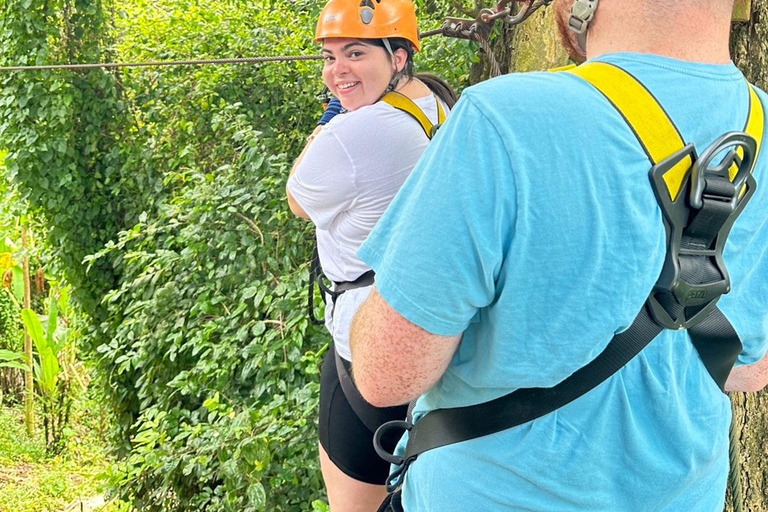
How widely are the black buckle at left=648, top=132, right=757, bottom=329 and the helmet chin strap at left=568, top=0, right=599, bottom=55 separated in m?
0.18

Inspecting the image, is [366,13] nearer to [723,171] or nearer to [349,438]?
[349,438]

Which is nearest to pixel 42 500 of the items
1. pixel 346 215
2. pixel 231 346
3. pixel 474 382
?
pixel 231 346

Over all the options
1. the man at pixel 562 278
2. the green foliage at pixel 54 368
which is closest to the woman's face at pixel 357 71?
the man at pixel 562 278

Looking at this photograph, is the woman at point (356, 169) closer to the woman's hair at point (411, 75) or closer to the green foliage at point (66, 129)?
the woman's hair at point (411, 75)

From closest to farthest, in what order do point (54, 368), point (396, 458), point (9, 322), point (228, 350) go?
1. point (396, 458)
2. point (228, 350)
3. point (54, 368)
4. point (9, 322)

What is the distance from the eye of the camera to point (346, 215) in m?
1.57

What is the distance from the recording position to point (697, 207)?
82 centimetres

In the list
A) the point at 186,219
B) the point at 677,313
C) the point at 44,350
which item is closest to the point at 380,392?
the point at 677,313

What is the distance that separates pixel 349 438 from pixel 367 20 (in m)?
0.90

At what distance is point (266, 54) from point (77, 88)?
1530 mm

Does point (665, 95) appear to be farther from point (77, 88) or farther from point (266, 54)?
point (77, 88)

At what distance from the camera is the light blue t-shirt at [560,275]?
2.60 feet

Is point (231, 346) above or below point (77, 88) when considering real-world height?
below

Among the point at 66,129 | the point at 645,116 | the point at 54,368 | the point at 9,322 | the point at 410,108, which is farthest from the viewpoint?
the point at 9,322
